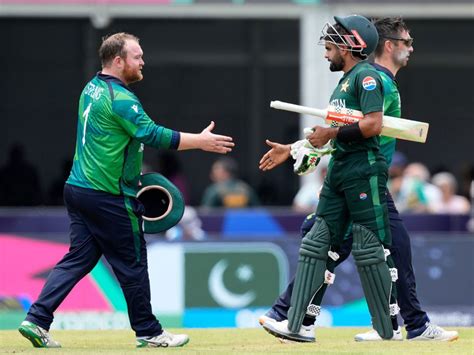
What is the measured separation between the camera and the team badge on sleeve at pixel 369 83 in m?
8.10

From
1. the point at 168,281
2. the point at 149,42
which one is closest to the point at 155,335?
the point at 168,281

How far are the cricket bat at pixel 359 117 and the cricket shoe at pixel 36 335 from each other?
2030 mm

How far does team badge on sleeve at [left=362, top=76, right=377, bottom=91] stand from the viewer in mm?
8102

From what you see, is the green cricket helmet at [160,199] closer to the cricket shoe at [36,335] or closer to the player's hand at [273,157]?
the player's hand at [273,157]

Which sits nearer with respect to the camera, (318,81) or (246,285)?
(246,285)

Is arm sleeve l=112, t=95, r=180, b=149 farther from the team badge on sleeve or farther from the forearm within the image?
Answer: the team badge on sleeve

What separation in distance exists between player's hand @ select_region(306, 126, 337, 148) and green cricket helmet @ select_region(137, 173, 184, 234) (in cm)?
102

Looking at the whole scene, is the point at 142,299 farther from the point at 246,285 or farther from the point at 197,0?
the point at 197,0

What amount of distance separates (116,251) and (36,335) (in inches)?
28.3

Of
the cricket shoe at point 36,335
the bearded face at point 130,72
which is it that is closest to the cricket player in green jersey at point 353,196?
the bearded face at point 130,72

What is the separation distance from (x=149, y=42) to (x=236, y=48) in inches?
62.6

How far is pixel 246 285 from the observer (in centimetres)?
1395

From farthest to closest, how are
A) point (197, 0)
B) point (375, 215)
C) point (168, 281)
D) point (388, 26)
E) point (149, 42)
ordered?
point (149, 42)
point (197, 0)
point (168, 281)
point (388, 26)
point (375, 215)

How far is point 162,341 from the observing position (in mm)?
8375
